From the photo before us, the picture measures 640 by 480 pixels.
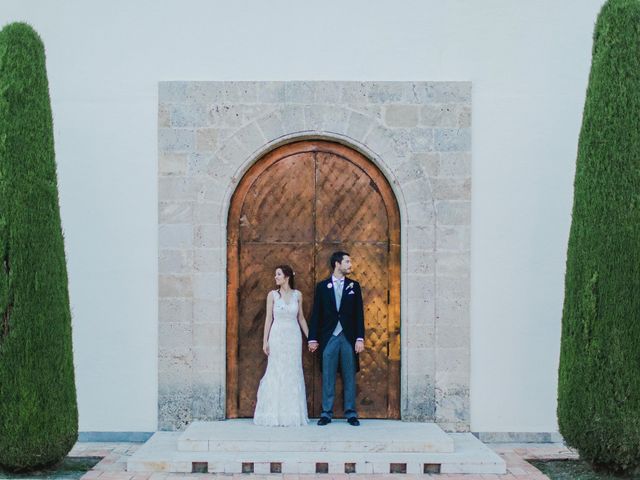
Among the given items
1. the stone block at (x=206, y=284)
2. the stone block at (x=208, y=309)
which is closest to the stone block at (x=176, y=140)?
the stone block at (x=206, y=284)

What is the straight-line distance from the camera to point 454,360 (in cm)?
786

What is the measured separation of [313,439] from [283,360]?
920 mm

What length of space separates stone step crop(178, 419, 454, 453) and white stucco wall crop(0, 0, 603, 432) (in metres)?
0.92

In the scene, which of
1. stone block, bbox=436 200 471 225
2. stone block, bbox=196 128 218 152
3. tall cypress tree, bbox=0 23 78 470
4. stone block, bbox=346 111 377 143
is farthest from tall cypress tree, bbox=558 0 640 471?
tall cypress tree, bbox=0 23 78 470

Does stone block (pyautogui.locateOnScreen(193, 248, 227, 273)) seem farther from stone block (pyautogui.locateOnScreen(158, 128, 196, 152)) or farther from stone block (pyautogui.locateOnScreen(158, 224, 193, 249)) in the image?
stone block (pyautogui.locateOnScreen(158, 128, 196, 152))

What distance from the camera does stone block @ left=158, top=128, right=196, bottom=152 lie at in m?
7.91

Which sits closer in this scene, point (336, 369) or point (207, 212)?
point (336, 369)

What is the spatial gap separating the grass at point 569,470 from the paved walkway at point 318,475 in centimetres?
11

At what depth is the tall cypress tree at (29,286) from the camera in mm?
6512

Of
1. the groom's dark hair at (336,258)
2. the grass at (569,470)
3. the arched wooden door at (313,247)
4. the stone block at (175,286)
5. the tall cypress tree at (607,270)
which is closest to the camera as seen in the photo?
the tall cypress tree at (607,270)

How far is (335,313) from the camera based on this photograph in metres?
7.62

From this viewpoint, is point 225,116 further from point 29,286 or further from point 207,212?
point 29,286

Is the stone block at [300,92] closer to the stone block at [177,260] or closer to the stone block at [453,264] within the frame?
the stone block at [177,260]

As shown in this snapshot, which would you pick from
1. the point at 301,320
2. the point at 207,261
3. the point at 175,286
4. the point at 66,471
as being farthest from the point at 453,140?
the point at 66,471
